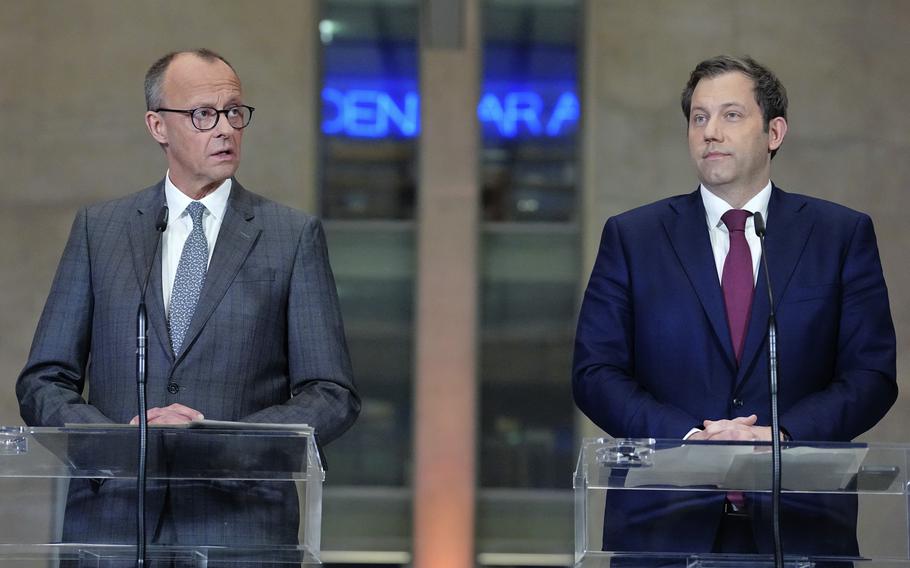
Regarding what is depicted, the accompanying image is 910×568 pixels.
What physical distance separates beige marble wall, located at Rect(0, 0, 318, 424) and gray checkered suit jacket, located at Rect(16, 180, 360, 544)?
14.8ft

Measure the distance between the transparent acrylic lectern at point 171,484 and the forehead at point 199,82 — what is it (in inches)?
43.6

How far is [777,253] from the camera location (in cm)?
362

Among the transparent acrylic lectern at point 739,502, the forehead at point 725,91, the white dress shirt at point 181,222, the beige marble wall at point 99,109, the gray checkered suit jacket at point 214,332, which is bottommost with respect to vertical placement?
the transparent acrylic lectern at point 739,502

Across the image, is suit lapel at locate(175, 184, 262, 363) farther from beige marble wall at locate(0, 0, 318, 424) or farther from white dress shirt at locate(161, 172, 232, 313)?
beige marble wall at locate(0, 0, 318, 424)

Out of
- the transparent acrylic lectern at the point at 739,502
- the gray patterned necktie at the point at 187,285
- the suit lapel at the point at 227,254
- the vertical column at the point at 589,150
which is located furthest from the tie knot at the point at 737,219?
the vertical column at the point at 589,150

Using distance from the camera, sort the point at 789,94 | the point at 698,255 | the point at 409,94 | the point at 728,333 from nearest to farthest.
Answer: the point at 728,333 < the point at 698,255 < the point at 789,94 < the point at 409,94

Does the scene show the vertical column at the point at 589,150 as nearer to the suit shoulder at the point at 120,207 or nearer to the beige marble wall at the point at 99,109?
the beige marble wall at the point at 99,109

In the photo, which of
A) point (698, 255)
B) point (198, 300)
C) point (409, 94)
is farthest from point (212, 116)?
point (409, 94)

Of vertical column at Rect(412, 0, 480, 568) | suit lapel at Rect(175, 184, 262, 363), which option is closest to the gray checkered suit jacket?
suit lapel at Rect(175, 184, 262, 363)

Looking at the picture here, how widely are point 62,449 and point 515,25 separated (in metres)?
6.10

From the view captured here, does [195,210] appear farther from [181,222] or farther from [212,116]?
[212,116]

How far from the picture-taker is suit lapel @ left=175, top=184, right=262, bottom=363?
3.54 metres

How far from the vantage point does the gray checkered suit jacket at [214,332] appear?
3.52m

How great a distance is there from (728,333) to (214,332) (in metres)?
1.23
